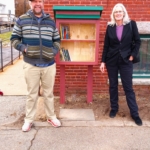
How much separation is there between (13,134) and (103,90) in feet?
7.71

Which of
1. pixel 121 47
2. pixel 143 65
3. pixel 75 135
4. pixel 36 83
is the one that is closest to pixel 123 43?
pixel 121 47

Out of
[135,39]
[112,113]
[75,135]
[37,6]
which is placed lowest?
[75,135]

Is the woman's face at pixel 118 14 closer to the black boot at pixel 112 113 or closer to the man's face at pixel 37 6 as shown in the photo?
the man's face at pixel 37 6

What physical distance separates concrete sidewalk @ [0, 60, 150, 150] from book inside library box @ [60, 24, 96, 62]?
48.5 inches

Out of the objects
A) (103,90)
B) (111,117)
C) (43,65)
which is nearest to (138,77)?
(103,90)

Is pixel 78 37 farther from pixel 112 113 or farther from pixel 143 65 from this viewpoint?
pixel 143 65

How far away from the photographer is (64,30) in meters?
4.69

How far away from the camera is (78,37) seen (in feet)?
15.8

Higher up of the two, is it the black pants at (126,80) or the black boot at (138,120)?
the black pants at (126,80)

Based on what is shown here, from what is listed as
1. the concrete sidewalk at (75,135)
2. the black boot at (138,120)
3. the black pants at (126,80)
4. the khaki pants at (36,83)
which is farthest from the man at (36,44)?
the black boot at (138,120)

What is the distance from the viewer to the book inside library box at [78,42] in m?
4.70

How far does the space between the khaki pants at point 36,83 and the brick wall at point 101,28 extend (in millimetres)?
1348

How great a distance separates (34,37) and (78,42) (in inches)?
51.6

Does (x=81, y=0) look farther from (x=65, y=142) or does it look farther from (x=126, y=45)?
(x=65, y=142)
